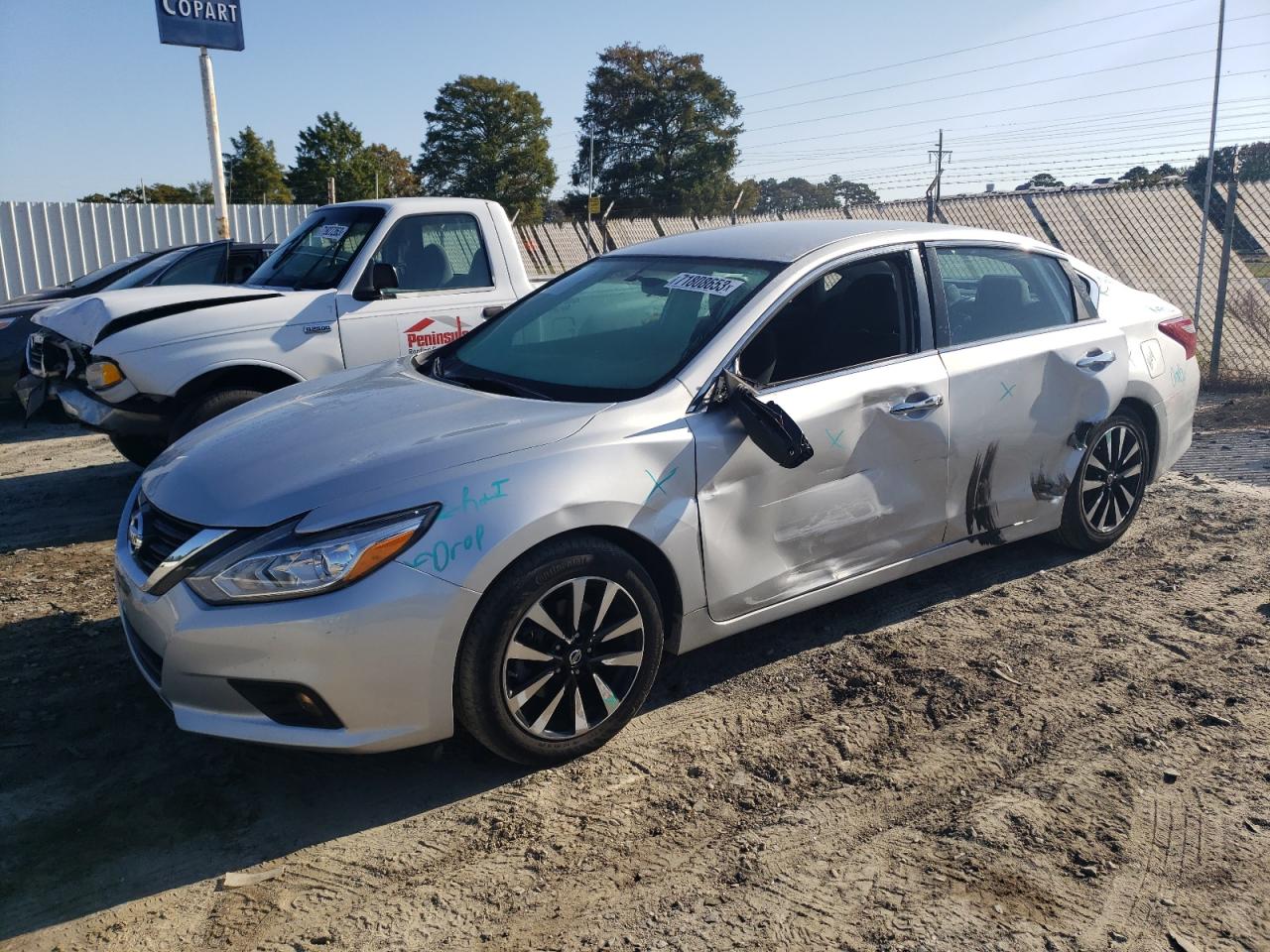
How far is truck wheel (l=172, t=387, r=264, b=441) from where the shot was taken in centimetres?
597

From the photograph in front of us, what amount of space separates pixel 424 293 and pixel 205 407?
158 cm

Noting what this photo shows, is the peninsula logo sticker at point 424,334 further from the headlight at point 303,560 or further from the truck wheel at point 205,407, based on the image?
the headlight at point 303,560

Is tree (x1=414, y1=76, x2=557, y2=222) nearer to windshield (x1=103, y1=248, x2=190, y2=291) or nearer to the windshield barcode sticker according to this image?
windshield (x1=103, y1=248, x2=190, y2=291)

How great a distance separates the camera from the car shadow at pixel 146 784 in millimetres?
2875

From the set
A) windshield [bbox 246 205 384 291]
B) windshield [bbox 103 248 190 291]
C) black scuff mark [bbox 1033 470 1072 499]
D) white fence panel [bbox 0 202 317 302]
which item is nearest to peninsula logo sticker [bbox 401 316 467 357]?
windshield [bbox 246 205 384 291]

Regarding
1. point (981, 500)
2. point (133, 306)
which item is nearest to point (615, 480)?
point (981, 500)

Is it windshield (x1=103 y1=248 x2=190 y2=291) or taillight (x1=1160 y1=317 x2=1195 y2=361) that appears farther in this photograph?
windshield (x1=103 y1=248 x2=190 y2=291)

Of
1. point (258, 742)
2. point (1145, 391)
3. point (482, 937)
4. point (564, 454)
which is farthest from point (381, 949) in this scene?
point (1145, 391)

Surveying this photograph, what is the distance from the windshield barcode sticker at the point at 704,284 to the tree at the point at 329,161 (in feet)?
201

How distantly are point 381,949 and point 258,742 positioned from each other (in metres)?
0.73

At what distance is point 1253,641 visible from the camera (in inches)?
170

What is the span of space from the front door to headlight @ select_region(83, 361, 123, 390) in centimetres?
402

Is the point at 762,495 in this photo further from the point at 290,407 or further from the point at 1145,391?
the point at 1145,391

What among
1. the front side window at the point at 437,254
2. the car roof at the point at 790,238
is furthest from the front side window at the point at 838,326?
the front side window at the point at 437,254
